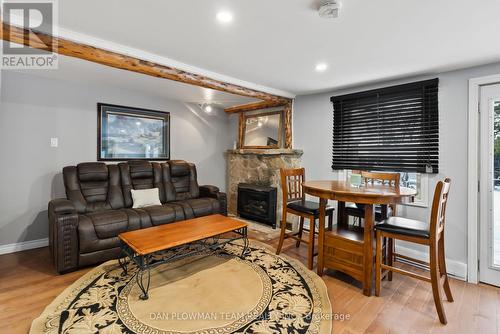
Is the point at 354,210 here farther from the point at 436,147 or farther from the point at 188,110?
the point at 188,110

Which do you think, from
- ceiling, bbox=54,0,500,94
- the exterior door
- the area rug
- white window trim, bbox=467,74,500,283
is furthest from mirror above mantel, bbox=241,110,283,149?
the exterior door

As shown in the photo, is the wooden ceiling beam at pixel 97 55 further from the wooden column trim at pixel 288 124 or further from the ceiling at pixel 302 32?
the wooden column trim at pixel 288 124

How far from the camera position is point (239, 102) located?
4.71 m

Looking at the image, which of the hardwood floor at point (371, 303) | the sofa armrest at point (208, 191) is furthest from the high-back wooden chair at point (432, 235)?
the sofa armrest at point (208, 191)

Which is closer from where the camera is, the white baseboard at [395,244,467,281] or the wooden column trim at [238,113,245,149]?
the white baseboard at [395,244,467,281]

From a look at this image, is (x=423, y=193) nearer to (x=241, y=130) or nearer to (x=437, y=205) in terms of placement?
(x=437, y=205)

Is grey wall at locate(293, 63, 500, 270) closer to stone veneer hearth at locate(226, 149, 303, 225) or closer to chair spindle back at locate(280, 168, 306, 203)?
chair spindle back at locate(280, 168, 306, 203)

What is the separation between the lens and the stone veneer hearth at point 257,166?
14.1 feet

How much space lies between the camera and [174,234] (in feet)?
8.24

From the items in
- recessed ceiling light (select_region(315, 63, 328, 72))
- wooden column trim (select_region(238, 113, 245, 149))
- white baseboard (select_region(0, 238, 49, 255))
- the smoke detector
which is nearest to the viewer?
the smoke detector

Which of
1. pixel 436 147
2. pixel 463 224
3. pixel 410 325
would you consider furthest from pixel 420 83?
pixel 410 325

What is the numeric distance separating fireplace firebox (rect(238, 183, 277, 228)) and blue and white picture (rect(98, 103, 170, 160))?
1597 millimetres

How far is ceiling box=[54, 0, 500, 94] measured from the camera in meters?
1.73

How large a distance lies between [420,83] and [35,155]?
489 cm
